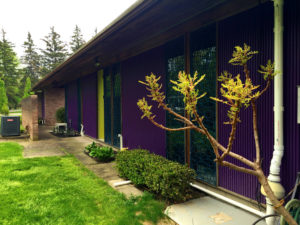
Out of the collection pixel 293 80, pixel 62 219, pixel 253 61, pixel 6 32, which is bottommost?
pixel 62 219

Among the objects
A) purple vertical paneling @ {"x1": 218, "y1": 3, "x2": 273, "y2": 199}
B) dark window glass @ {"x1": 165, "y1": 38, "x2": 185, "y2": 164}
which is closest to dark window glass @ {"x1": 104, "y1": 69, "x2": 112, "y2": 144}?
dark window glass @ {"x1": 165, "y1": 38, "x2": 185, "y2": 164}

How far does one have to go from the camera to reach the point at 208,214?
123 inches

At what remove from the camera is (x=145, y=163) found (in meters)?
4.11

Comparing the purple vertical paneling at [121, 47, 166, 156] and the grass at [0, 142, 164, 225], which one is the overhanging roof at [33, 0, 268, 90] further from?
the grass at [0, 142, 164, 225]

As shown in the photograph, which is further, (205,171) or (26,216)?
(205,171)

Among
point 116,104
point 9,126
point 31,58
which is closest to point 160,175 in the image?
point 116,104

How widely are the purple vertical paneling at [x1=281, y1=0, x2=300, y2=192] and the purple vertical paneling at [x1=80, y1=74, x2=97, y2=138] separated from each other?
8.54m

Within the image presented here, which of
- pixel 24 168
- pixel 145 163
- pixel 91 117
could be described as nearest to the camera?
pixel 145 163

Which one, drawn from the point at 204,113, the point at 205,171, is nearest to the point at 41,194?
the point at 205,171

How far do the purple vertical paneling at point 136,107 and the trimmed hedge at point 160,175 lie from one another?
114cm

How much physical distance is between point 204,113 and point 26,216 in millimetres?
3428

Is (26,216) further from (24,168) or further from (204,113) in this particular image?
(204,113)

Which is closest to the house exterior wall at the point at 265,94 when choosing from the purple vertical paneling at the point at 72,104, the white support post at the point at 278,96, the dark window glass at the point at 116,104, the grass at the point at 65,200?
the white support post at the point at 278,96

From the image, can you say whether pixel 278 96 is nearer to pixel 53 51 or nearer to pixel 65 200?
pixel 65 200
